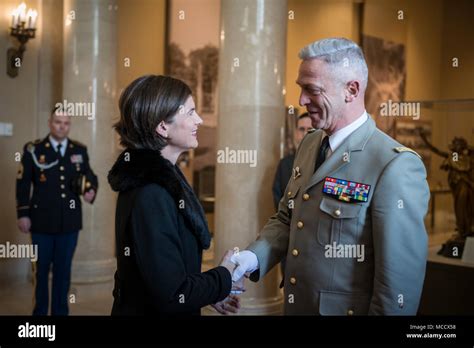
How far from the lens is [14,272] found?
19.3ft

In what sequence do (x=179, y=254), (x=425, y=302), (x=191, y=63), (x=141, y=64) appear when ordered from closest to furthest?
(x=179, y=254) < (x=425, y=302) < (x=141, y=64) < (x=191, y=63)

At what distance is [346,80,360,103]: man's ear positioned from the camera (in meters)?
2.00

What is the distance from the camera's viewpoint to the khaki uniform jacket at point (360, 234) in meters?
1.83

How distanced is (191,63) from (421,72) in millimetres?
4346

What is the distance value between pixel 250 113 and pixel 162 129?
2627 millimetres

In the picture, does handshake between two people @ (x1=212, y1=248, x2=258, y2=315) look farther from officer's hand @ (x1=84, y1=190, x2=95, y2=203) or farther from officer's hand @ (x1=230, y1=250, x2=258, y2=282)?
officer's hand @ (x1=84, y1=190, x2=95, y2=203)

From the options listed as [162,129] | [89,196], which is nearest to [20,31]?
[89,196]

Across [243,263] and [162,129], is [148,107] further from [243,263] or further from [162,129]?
[243,263]

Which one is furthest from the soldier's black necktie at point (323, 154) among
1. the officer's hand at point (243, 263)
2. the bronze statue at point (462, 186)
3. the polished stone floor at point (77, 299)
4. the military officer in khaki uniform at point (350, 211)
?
the bronze statue at point (462, 186)

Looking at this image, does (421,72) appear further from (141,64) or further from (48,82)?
(48,82)

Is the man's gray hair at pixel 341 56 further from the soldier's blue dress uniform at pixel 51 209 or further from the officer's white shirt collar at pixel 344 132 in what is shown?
the soldier's blue dress uniform at pixel 51 209

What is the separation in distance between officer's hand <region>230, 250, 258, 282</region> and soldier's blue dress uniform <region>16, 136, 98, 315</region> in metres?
2.62

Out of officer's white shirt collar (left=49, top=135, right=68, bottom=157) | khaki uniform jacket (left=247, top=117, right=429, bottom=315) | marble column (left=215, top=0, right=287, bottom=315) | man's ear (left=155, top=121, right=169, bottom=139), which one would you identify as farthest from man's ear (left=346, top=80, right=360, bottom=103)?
officer's white shirt collar (left=49, top=135, right=68, bottom=157)

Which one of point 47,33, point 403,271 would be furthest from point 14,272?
point 403,271
